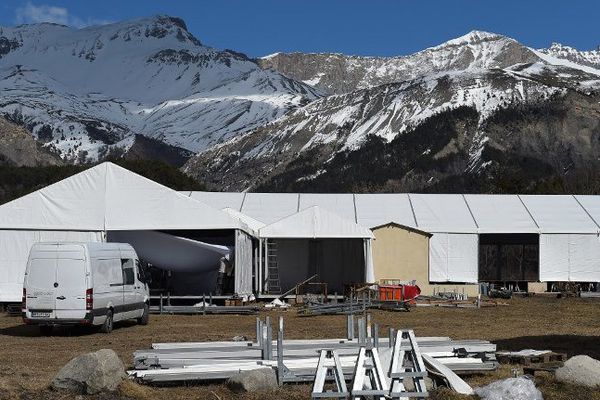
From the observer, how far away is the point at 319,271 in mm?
40812

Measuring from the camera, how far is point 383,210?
42.8m

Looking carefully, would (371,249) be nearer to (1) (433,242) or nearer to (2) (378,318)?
(1) (433,242)

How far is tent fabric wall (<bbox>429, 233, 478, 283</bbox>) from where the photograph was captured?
1622 inches

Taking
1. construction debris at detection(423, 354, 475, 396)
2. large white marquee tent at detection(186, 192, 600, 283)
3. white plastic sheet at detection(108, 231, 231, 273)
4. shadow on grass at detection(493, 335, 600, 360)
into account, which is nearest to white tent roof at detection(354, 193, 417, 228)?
large white marquee tent at detection(186, 192, 600, 283)

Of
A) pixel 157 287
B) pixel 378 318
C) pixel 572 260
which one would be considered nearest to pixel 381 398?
pixel 378 318

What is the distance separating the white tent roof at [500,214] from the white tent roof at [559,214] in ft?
1.35

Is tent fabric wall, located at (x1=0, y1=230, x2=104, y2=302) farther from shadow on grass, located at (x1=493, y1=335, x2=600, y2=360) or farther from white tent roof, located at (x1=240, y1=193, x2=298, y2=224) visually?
shadow on grass, located at (x1=493, y1=335, x2=600, y2=360)

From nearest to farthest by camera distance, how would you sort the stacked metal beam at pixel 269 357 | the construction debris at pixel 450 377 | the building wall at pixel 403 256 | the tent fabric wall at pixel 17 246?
the construction debris at pixel 450 377 < the stacked metal beam at pixel 269 357 < the tent fabric wall at pixel 17 246 < the building wall at pixel 403 256

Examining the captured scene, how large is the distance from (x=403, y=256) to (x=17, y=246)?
14.0 meters

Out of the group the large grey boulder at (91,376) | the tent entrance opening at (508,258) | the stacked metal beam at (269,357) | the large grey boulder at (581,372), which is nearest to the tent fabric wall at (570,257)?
the tent entrance opening at (508,258)

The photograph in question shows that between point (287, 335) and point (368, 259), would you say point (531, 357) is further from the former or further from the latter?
point (368, 259)

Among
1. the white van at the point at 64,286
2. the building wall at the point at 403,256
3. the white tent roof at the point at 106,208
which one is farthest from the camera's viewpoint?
the building wall at the point at 403,256

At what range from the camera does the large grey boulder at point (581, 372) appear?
13.1 meters

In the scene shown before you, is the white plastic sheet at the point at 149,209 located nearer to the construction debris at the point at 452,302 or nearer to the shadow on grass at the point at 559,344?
the construction debris at the point at 452,302
